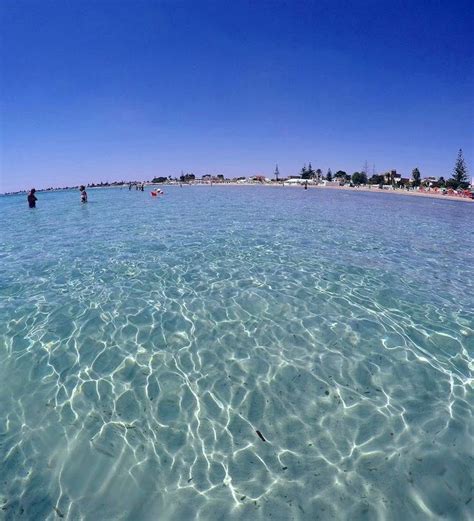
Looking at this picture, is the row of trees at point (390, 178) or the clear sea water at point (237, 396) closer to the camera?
the clear sea water at point (237, 396)

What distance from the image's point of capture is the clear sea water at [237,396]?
3.36 metres

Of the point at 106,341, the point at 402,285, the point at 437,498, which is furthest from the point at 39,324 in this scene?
the point at 402,285

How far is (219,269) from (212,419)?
627cm

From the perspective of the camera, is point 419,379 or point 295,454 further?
point 419,379

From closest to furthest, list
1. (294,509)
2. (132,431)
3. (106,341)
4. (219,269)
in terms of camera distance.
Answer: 1. (294,509)
2. (132,431)
3. (106,341)
4. (219,269)

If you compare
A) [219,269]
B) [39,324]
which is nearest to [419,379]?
[219,269]

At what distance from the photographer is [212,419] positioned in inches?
168

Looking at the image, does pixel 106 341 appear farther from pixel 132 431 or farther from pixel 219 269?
pixel 219 269

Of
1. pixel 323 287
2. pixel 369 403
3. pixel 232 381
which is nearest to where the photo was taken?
pixel 369 403

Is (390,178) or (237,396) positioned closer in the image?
(237,396)

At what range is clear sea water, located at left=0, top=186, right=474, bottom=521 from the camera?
3359 mm

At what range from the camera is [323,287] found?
8.56 meters

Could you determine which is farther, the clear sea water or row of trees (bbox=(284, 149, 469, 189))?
row of trees (bbox=(284, 149, 469, 189))

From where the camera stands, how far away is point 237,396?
466cm
